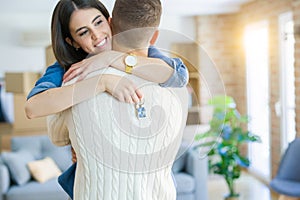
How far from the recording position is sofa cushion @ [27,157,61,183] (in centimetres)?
411

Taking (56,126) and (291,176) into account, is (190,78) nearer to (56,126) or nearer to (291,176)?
(56,126)

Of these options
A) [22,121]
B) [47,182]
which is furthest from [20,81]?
[47,182]

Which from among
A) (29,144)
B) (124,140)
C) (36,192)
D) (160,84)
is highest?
(160,84)

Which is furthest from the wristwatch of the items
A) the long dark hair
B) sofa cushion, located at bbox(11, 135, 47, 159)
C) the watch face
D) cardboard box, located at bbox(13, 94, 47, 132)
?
cardboard box, located at bbox(13, 94, 47, 132)

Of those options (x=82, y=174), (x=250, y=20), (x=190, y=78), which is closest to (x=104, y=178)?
(x=82, y=174)

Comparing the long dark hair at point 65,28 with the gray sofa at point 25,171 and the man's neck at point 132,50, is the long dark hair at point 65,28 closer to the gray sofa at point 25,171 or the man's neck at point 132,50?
the man's neck at point 132,50

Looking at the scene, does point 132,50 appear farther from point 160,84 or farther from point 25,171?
point 25,171

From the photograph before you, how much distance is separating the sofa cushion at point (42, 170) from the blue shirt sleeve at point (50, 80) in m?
3.35

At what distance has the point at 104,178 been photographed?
0.88 m

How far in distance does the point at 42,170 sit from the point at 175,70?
11.4 feet

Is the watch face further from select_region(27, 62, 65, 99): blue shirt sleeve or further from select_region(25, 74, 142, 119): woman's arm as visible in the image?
select_region(27, 62, 65, 99): blue shirt sleeve

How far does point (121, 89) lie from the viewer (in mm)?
837

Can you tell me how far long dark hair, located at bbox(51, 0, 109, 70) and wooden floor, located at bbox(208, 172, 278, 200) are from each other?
396cm

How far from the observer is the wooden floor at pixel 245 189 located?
4688 mm
